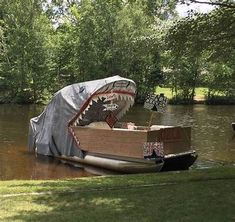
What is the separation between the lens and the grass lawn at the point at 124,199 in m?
8.22

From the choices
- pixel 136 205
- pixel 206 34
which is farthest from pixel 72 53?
pixel 136 205

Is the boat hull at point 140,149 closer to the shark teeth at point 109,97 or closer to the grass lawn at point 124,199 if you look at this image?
the shark teeth at point 109,97

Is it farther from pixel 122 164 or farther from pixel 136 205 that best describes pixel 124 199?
pixel 122 164

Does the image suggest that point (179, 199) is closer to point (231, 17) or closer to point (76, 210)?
point (76, 210)

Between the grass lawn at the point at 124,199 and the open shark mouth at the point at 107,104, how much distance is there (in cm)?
648

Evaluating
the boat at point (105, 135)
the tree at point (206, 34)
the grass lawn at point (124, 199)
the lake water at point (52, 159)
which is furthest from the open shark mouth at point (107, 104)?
the grass lawn at point (124, 199)

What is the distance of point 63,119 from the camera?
19.6 metres

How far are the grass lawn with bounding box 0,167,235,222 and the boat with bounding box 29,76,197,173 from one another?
12.3 ft

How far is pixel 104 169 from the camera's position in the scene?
17953 mm

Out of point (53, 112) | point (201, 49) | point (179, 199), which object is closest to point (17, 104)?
A: point (53, 112)

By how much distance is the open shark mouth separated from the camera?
18.8 m

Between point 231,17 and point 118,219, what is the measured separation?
660 cm

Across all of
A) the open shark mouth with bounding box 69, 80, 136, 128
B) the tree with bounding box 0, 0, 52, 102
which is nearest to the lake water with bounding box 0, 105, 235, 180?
the open shark mouth with bounding box 69, 80, 136, 128

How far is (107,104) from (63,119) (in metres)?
1.85
